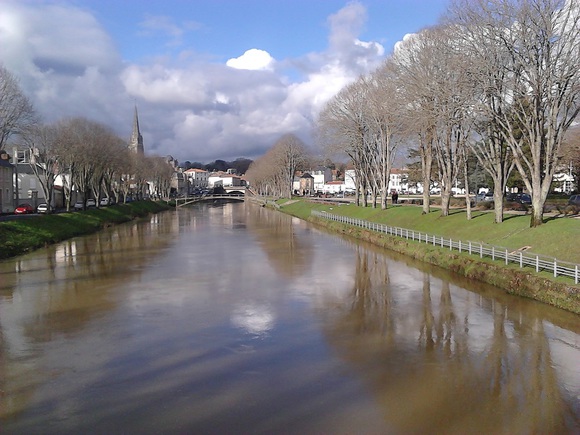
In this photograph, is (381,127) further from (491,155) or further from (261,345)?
(261,345)

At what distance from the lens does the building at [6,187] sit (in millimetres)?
56219

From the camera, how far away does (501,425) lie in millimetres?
9633

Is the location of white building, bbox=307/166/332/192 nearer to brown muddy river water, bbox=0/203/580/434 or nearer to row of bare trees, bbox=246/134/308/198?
row of bare trees, bbox=246/134/308/198

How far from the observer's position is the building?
56.2 m

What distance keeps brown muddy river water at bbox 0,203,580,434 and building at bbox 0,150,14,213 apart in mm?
35430

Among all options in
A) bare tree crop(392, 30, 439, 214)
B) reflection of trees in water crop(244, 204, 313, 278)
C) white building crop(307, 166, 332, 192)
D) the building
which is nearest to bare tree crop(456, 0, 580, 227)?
bare tree crop(392, 30, 439, 214)

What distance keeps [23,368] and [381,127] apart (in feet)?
133

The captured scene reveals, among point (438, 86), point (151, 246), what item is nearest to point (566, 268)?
point (438, 86)

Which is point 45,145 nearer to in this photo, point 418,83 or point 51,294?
point 51,294

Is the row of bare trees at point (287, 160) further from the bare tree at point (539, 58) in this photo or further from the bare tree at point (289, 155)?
the bare tree at point (539, 58)

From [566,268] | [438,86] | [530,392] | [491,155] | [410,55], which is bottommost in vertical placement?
[530,392]

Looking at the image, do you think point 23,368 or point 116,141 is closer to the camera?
point 23,368

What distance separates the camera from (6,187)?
58062mm

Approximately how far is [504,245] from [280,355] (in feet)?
53.4
